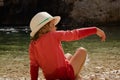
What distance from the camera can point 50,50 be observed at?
5664 millimetres

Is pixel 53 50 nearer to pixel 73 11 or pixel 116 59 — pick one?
pixel 116 59

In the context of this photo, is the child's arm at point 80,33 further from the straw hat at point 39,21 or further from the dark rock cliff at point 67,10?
the dark rock cliff at point 67,10

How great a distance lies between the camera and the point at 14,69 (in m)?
10.7

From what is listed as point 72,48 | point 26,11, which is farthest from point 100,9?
point 72,48

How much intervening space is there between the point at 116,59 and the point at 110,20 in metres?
21.8

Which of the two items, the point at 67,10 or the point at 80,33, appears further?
the point at 67,10

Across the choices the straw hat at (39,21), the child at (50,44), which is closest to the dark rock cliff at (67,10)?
the child at (50,44)

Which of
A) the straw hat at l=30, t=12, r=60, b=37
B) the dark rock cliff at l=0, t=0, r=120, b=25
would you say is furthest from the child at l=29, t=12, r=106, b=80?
the dark rock cliff at l=0, t=0, r=120, b=25

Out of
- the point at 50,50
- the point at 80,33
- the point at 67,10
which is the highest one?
the point at 80,33

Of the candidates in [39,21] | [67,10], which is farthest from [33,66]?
[67,10]

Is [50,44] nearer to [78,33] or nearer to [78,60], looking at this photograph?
[78,33]

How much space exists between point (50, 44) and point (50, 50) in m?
0.09

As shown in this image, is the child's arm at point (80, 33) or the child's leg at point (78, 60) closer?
the child's arm at point (80, 33)

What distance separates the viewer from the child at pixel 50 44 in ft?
18.1
